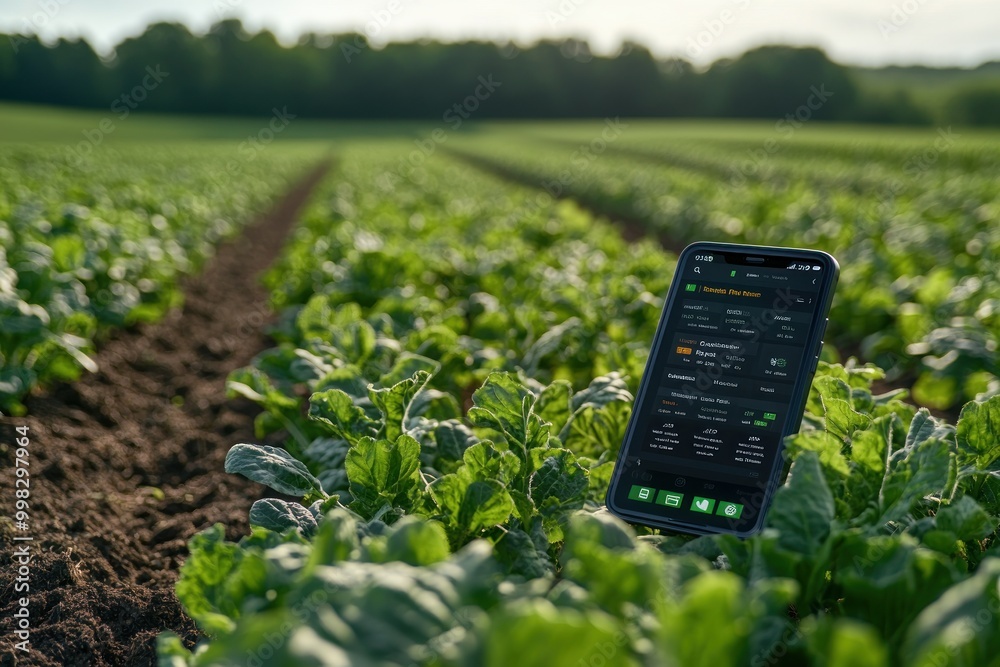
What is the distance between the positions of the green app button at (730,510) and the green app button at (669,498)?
0.09 meters

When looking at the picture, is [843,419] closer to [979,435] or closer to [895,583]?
[979,435]

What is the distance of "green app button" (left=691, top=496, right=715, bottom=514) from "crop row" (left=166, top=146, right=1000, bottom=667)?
83 mm

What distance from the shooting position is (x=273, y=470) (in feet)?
5.87

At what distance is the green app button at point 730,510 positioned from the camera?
5.48ft

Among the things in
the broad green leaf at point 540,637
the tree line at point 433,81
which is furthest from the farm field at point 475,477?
the tree line at point 433,81

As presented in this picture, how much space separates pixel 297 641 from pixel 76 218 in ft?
22.4

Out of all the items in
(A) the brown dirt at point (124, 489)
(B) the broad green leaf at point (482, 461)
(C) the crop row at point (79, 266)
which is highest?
(B) the broad green leaf at point (482, 461)

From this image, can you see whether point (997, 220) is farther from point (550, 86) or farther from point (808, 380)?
point (550, 86)

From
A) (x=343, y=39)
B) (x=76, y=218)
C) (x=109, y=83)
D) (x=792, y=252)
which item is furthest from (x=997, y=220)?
(x=343, y=39)

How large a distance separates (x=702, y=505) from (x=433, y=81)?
3700 inches

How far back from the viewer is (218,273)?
10.3 m

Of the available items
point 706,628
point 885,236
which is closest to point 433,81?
point 885,236

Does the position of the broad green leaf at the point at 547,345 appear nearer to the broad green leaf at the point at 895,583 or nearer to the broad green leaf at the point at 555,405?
the broad green leaf at the point at 555,405

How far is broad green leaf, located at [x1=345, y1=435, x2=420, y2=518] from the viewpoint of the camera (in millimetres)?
1682
